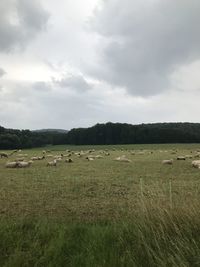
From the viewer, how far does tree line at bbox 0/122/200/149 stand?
108006 mm

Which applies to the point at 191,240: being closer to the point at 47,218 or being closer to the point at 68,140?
the point at 47,218

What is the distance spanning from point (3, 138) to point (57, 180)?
76.3 meters

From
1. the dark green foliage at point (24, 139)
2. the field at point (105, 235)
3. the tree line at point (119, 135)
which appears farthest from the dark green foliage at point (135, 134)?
the field at point (105, 235)

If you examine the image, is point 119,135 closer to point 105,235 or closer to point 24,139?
point 24,139

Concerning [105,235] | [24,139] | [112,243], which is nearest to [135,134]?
[24,139]

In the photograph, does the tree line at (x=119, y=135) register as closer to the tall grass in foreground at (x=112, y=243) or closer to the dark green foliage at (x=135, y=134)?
the dark green foliage at (x=135, y=134)

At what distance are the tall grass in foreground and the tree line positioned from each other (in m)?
90.5

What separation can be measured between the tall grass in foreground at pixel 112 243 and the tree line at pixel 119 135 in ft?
297

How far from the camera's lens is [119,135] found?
117 metres

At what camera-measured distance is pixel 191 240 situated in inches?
296

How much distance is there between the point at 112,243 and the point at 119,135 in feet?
358

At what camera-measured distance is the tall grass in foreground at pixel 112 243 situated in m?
7.29

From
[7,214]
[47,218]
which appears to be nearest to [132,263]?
[47,218]

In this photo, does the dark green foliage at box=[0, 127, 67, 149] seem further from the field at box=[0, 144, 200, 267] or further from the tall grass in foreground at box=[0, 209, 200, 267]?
the tall grass in foreground at box=[0, 209, 200, 267]
